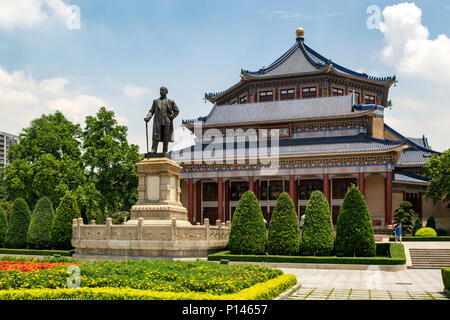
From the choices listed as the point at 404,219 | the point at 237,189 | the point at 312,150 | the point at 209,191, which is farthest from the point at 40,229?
the point at 404,219

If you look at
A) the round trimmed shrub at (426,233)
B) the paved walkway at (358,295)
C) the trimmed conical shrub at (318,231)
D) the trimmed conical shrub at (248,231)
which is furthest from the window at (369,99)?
the paved walkway at (358,295)

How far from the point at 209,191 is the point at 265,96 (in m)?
13.5

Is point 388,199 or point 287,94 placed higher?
point 287,94

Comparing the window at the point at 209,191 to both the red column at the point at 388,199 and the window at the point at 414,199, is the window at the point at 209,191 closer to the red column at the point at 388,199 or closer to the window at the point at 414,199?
the red column at the point at 388,199

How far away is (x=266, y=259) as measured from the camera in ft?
76.5

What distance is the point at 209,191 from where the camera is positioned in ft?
167

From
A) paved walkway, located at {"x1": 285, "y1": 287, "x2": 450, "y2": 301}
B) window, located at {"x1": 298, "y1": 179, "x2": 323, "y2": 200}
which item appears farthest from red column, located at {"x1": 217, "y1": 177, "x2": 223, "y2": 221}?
paved walkway, located at {"x1": 285, "y1": 287, "x2": 450, "y2": 301}

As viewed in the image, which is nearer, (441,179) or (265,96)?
(441,179)

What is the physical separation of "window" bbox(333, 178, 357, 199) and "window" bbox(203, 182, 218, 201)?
1211 centimetres

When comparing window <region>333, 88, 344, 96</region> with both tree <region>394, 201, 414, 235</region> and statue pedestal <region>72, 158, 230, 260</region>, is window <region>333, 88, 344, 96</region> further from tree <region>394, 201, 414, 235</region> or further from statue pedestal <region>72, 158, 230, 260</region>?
statue pedestal <region>72, 158, 230, 260</region>

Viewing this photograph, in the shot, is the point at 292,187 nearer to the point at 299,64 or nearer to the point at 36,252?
the point at 299,64

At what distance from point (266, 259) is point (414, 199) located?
28.2 metres

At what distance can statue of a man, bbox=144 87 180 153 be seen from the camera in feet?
77.2

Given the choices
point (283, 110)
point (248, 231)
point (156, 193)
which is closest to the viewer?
point (156, 193)
